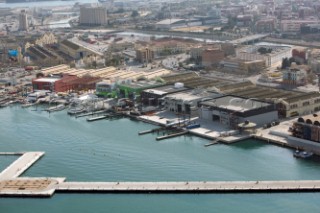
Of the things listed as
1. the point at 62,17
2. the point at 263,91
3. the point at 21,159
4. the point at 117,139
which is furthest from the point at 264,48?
the point at 62,17

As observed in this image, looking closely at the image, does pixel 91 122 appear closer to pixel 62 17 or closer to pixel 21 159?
pixel 21 159

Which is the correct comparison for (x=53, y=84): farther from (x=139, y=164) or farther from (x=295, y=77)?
(x=139, y=164)

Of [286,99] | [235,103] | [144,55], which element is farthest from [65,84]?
[286,99]

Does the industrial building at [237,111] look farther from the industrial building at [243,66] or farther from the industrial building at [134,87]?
the industrial building at [243,66]

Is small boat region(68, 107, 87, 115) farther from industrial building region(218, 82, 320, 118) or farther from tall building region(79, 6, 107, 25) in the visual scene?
tall building region(79, 6, 107, 25)

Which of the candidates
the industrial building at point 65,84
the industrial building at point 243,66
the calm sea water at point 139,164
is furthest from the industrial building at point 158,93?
the industrial building at point 243,66
